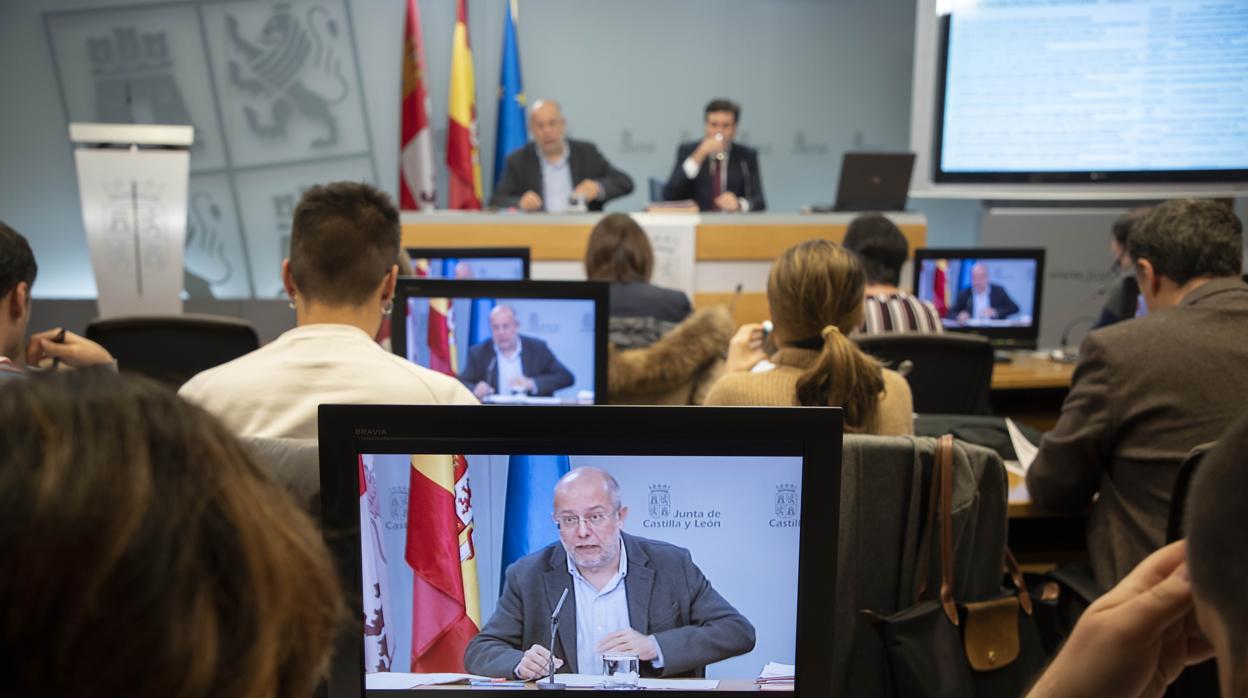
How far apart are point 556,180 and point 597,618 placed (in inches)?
210

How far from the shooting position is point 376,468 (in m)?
1.12

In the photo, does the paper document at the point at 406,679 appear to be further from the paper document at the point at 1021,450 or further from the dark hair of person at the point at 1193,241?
the dark hair of person at the point at 1193,241

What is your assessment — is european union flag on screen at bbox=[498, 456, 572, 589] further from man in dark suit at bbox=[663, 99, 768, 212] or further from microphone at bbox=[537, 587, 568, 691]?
man in dark suit at bbox=[663, 99, 768, 212]

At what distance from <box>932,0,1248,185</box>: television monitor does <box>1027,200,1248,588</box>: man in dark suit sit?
442 centimetres

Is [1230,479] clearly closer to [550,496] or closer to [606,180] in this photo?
[550,496]

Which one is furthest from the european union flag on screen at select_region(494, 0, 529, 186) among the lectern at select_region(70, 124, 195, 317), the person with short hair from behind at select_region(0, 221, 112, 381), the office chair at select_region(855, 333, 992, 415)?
the person with short hair from behind at select_region(0, 221, 112, 381)

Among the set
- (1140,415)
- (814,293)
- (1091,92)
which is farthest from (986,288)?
(1091,92)

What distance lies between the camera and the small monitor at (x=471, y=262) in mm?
3336

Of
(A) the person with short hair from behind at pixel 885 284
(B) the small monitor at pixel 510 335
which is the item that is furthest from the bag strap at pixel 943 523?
(A) the person with short hair from behind at pixel 885 284

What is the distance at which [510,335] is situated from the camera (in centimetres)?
267

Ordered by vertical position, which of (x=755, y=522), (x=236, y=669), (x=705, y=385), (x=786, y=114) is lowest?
(x=705, y=385)

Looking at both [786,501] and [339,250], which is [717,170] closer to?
[339,250]

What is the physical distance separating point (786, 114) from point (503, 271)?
16.4ft

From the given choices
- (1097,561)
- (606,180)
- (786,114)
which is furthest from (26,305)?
(786,114)
